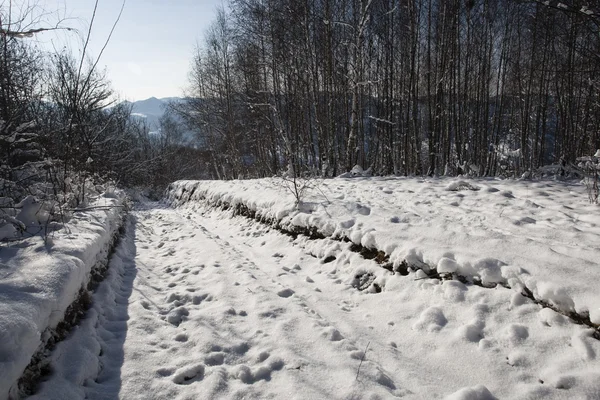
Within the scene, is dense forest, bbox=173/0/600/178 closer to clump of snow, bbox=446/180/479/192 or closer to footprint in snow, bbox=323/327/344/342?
clump of snow, bbox=446/180/479/192

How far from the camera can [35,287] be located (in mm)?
2404

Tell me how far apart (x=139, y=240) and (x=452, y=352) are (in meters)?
7.00

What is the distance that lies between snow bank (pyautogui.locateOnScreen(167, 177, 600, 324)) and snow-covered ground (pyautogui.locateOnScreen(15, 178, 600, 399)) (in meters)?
0.02

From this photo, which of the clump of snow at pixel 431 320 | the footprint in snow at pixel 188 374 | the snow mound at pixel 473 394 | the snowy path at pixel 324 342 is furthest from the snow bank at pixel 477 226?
the footprint in snow at pixel 188 374

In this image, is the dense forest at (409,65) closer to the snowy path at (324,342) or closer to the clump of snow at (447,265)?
the snowy path at (324,342)

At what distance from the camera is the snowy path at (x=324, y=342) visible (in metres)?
2.09

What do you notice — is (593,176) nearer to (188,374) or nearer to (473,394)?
→ (473,394)

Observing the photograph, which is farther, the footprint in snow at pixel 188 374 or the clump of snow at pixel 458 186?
the clump of snow at pixel 458 186

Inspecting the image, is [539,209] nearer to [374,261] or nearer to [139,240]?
[374,261]

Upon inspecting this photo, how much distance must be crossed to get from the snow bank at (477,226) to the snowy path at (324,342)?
0.25 m

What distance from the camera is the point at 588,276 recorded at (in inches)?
93.7

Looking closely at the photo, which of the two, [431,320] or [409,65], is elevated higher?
[409,65]

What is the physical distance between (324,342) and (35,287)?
2309mm

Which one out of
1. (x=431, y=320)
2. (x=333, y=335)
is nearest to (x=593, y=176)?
(x=431, y=320)
